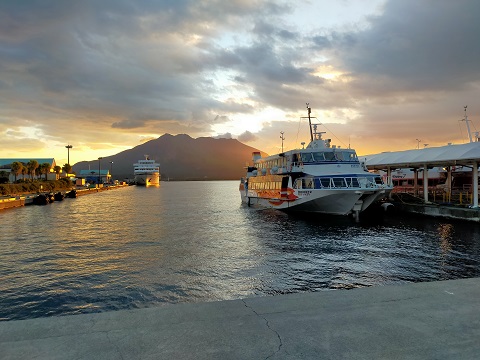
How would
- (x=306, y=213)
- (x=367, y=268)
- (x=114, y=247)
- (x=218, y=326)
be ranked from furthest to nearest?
(x=306, y=213) < (x=114, y=247) < (x=367, y=268) < (x=218, y=326)

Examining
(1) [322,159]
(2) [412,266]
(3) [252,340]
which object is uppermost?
(1) [322,159]

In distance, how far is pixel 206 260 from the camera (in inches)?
837

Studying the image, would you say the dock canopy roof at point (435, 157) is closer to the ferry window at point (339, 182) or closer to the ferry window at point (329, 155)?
the ferry window at point (329, 155)

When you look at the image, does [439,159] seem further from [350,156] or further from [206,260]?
[206,260]

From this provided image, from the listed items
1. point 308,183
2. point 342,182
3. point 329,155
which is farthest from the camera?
point 329,155

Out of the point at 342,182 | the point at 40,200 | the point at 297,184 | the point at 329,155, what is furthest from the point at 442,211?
the point at 40,200

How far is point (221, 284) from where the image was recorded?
16.0 metres

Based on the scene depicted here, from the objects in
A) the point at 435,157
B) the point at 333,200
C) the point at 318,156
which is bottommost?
the point at 333,200

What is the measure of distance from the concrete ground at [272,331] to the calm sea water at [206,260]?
25.6 ft

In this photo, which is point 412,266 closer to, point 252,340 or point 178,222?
point 252,340

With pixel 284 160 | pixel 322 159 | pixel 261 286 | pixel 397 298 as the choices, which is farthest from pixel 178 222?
pixel 397 298

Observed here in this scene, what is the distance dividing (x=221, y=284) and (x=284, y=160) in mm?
31861

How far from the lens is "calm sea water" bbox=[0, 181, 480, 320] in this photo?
577 inches

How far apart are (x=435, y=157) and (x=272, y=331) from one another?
43.2 metres
